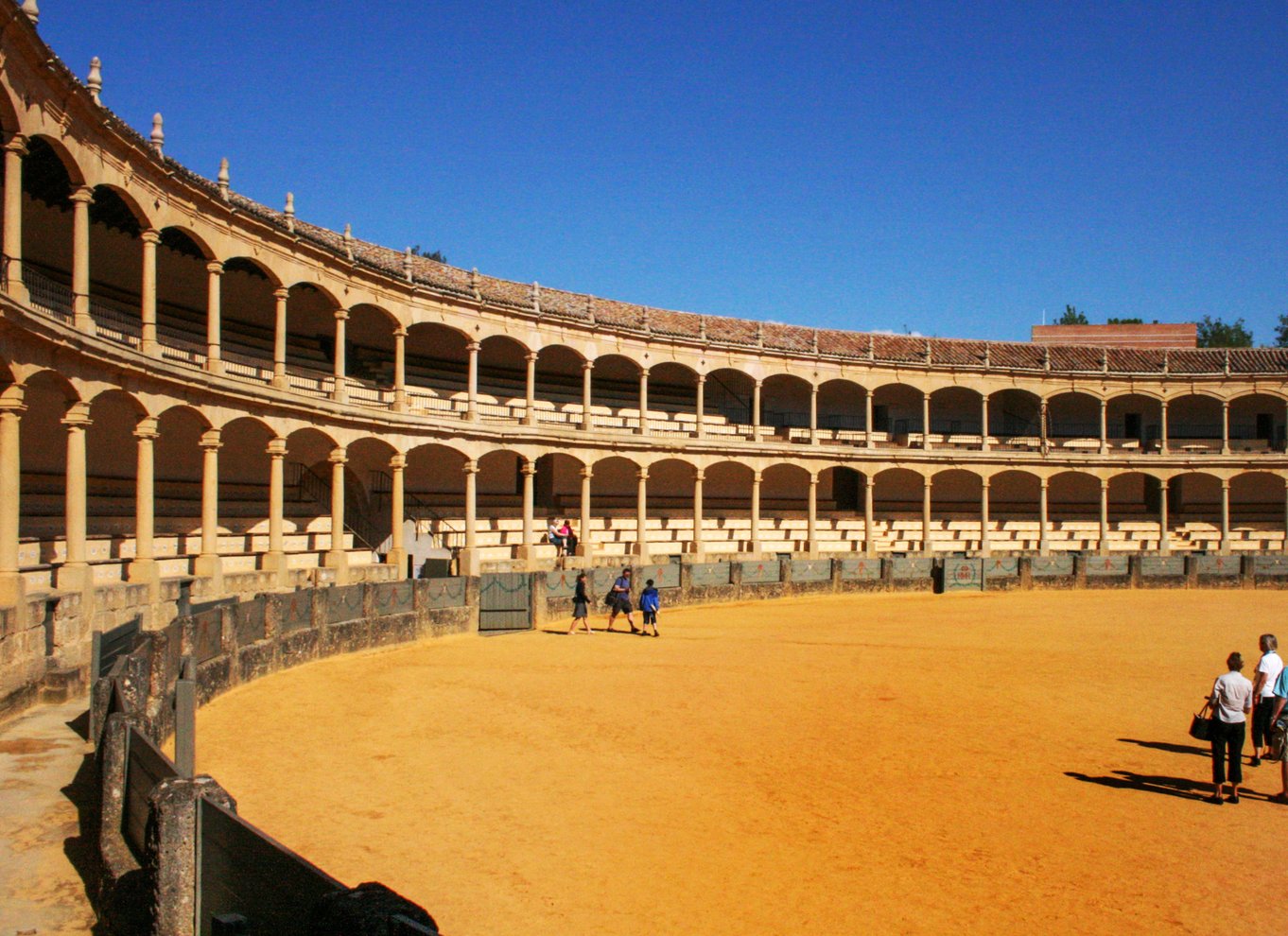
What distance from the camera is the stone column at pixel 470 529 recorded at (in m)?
31.1

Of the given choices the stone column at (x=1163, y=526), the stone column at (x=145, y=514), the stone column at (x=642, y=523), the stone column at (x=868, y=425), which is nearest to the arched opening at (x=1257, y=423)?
the stone column at (x=1163, y=526)

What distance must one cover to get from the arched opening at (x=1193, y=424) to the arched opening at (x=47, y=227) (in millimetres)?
43917

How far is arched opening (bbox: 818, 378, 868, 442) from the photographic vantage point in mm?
45250

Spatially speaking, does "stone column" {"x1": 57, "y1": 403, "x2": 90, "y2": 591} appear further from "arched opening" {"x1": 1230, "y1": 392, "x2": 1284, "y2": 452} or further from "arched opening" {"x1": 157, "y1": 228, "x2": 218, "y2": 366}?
"arched opening" {"x1": 1230, "y1": 392, "x2": 1284, "y2": 452}

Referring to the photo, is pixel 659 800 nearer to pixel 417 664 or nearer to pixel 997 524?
pixel 417 664

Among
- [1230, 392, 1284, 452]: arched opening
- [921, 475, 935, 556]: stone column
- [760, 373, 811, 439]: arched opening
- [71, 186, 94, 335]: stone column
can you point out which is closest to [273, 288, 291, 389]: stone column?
[71, 186, 94, 335]: stone column

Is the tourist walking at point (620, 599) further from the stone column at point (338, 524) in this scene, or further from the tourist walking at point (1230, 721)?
the tourist walking at point (1230, 721)

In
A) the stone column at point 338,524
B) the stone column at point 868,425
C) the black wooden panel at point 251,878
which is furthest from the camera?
the stone column at point 868,425

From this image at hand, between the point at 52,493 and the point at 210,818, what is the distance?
59.5ft

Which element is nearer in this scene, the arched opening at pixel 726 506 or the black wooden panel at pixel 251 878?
the black wooden panel at pixel 251 878

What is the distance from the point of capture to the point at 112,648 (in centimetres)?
1237

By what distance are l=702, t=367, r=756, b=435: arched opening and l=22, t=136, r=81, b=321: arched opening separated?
25.1 m

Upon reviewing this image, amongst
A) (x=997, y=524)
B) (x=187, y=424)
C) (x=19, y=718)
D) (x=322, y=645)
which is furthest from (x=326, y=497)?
(x=997, y=524)

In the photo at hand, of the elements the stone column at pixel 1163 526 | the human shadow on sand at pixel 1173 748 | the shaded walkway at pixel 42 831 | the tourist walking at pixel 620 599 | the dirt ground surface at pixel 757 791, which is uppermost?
the stone column at pixel 1163 526
